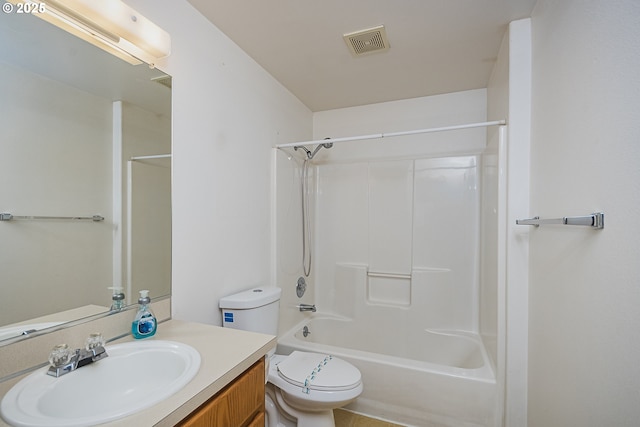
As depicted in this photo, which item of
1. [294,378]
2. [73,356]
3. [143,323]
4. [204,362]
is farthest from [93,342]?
[294,378]

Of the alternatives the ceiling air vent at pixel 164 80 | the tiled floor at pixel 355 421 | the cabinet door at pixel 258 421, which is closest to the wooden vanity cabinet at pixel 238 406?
the cabinet door at pixel 258 421

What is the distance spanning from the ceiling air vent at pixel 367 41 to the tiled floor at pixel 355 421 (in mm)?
2311

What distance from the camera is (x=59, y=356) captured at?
2.56 ft

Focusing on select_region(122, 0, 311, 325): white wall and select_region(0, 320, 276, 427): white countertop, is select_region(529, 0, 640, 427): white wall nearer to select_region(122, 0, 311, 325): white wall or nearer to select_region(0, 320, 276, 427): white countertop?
select_region(0, 320, 276, 427): white countertop

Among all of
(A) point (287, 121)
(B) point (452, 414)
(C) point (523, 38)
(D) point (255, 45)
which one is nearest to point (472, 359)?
(B) point (452, 414)

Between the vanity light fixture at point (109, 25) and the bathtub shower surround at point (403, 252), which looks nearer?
the vanity light fixture at point (109, 25)

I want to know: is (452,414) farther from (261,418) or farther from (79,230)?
(79,230)

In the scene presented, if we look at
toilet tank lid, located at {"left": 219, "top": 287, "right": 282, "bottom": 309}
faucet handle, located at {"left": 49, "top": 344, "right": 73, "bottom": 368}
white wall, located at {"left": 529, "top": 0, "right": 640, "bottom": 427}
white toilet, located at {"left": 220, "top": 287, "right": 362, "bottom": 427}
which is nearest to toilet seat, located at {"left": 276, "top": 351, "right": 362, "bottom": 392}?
white toilet, located at {"left": 220, "top": 287, "right": 362, "bottom": 427}

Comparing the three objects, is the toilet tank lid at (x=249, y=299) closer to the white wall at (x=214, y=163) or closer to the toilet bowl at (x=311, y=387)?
the white wall at (x=214, y=163)

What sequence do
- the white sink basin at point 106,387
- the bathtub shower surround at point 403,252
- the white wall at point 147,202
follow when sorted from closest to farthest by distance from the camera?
the white sink basin at point 106,387 < the white wall at point 147,202 < the bathtub shower surround at point 403,252

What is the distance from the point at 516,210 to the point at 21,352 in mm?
2065

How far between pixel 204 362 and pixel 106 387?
29cm

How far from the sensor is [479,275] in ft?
7.47

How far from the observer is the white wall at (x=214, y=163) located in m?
1.30
